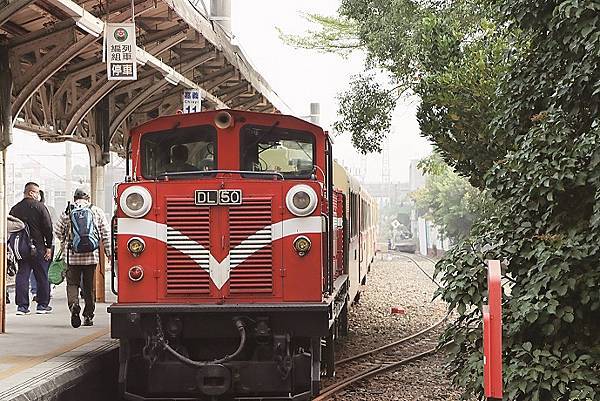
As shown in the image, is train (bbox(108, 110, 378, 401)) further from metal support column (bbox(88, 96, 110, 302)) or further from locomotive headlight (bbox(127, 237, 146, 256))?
metal support column (bbox(88, 96, 110, 302))

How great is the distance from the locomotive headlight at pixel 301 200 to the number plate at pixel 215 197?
0.44 meters

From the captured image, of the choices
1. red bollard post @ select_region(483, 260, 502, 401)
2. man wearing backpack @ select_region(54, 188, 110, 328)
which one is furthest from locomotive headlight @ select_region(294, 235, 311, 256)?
man wearing backpack @ select_region(54, 188, 110, 328)

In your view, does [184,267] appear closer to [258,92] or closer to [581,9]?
[581,9]

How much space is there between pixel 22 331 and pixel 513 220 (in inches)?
239

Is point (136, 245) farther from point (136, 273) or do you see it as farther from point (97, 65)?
point (97, 65)

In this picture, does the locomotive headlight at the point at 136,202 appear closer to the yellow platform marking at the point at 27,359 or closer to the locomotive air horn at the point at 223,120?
the locomotive air horn at the point at 223,120

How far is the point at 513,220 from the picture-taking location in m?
6.60

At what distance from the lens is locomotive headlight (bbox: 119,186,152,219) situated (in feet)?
23.9

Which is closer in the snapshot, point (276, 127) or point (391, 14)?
point (276, 127)

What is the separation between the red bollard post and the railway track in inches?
177

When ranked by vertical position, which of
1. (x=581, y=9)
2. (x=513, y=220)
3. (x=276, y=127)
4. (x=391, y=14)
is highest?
(x=391, y=14)

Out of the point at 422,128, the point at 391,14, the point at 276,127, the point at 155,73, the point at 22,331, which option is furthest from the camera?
the point at 391,14

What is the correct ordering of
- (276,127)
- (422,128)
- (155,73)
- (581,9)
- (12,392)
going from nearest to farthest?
(581,9) < (12,392) < (276,127) < (422,128) < (155,73)

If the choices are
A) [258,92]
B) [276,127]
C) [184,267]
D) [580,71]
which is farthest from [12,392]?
[258,92]
